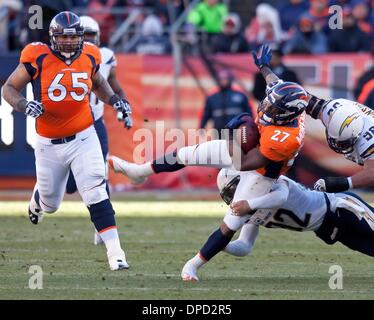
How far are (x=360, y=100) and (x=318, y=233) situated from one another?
6.86 meters

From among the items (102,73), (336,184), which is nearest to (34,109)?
(102,73)

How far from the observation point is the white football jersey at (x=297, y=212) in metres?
7.13

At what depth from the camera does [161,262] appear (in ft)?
26.1

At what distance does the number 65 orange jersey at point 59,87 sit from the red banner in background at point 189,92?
6.46m

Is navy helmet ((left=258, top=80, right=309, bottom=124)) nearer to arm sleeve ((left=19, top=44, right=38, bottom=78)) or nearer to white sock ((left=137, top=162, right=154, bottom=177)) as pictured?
white sock ((left=137, top=162, right=154, bottom=177))

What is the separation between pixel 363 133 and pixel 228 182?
1.00m

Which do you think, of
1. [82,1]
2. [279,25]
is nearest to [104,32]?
[82,1]

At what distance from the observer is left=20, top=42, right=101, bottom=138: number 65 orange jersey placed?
7.42m

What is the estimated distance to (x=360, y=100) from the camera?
1397cm

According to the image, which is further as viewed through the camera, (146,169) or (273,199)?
(146,169)

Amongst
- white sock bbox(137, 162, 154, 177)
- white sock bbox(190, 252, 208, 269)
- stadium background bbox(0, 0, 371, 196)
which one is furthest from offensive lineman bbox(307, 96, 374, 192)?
stadium background bbox(0, 0, 371, 196)

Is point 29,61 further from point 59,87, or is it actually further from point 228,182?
point 228,182
